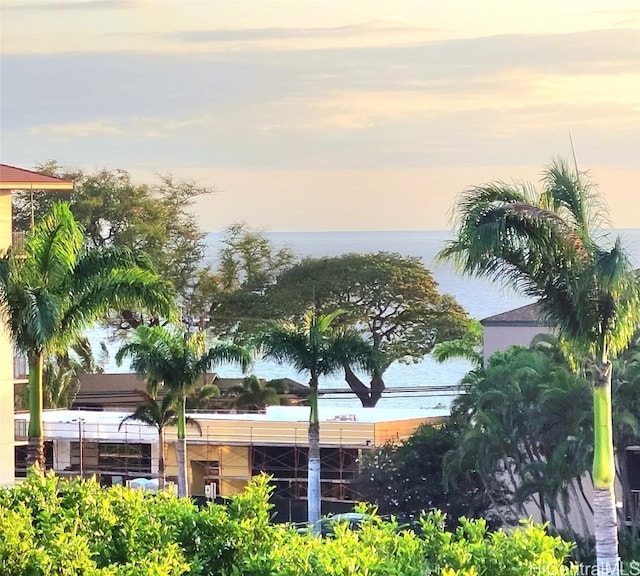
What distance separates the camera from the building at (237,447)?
34.1 metres

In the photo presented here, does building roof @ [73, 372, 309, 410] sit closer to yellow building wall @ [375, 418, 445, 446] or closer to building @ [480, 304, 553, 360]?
yellow building wall @ [375, 418, 445, 446]

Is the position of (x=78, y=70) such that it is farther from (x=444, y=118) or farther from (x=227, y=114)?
(x=444, y=118)

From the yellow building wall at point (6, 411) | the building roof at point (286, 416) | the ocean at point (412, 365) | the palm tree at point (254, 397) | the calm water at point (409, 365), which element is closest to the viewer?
the yellow building wall at point (6, 411)

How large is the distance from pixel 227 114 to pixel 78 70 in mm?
10033

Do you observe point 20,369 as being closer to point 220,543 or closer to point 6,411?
point 6,411

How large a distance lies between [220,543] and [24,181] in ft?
60.9

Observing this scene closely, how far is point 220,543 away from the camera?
26.2 feet

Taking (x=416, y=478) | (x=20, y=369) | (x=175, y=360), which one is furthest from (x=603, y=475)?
(x=175, y=360)

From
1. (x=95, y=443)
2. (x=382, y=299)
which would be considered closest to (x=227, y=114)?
(x=382, y=299)

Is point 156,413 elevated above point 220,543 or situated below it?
above

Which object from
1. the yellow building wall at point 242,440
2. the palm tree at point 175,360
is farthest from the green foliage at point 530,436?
the palm tree at point 175,360

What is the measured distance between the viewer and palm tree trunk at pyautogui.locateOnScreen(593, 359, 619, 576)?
55.9 feet

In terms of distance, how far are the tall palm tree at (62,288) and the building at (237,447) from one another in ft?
42.9

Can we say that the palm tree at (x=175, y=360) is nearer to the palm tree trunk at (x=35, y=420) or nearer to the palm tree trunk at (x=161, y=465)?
the palm tree trunk at (x=161, y=465)
